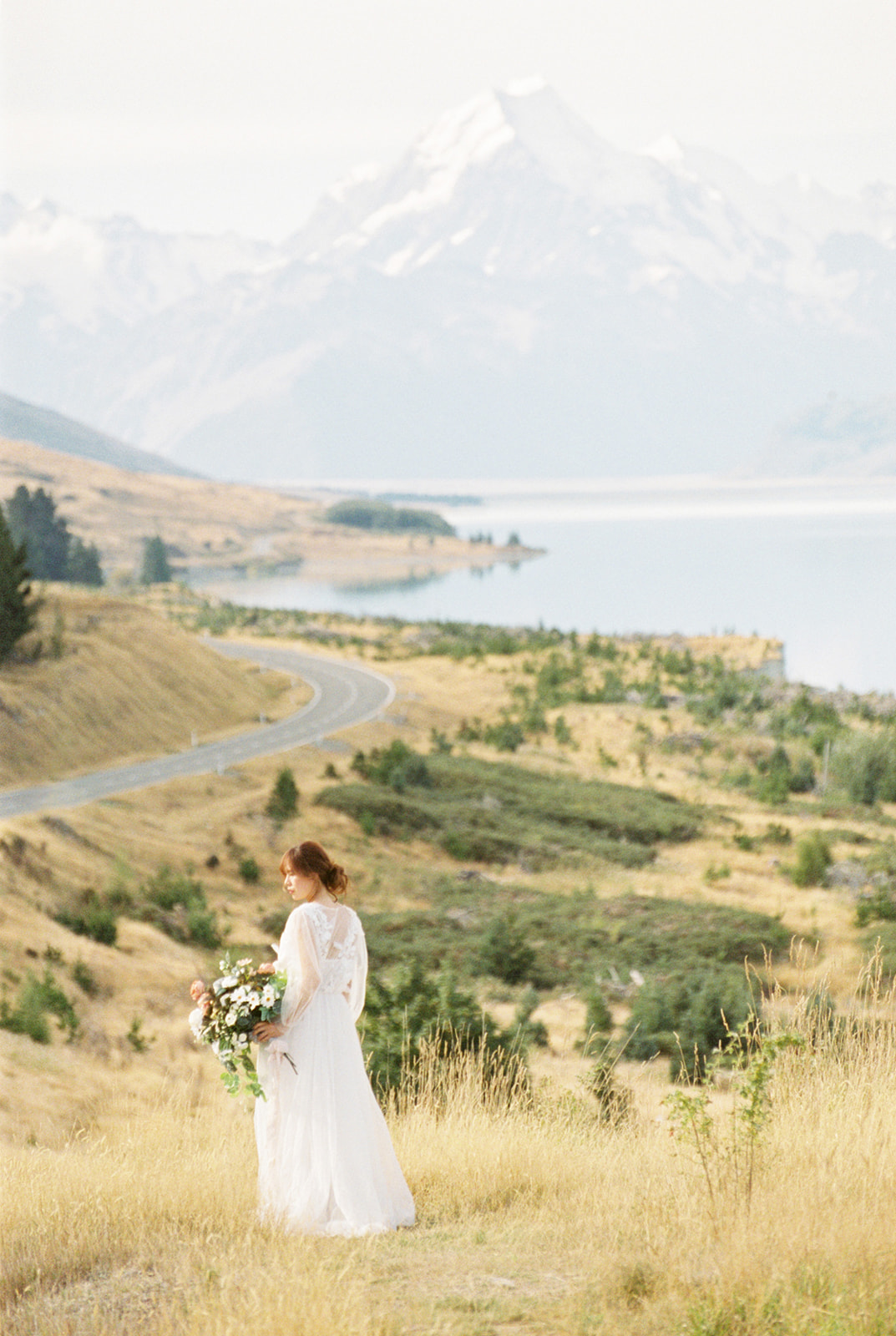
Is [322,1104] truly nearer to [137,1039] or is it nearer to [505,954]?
[137,1039]

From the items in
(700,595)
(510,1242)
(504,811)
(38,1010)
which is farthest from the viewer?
(700,595)

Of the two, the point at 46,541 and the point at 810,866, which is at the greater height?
the point at 46,541

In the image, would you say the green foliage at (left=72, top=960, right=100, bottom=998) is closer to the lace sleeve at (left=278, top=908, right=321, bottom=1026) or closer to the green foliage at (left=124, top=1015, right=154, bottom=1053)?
the green foliage at (left=124, top=1015, right=154, bottom=1053)

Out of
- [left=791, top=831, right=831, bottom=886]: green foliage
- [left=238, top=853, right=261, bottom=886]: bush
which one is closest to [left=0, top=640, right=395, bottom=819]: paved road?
[left=238, top=853, right=261, bottom=886]: bush

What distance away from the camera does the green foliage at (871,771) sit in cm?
4712

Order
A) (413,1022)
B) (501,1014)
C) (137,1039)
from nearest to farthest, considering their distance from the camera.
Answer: (413,1022)
(137,1039)
(501,1014)

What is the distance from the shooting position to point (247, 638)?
75.9 metres

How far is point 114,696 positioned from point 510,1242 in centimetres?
3895

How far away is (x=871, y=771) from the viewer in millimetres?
47594

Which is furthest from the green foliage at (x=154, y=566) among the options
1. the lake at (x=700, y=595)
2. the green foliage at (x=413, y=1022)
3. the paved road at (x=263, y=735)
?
the green foliage at (x=413, y=1022)

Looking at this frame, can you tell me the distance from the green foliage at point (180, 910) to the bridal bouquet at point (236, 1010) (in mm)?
18585

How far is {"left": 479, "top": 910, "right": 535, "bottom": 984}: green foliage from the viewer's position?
23.4m

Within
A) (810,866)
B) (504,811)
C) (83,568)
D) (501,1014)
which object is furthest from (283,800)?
(83,568)

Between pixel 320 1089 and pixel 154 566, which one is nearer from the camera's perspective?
pixel 320 1089
